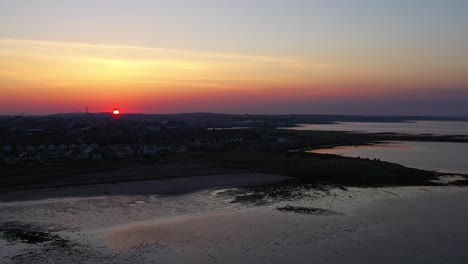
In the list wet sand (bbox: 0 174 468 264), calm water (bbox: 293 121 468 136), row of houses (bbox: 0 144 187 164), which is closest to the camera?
wet sand (bbox: 0 174 468 264)

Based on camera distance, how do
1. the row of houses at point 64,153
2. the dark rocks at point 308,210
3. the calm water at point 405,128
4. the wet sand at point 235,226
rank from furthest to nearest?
1. the calm water at point 405,128
2. the row of houses at point 64,153
3. the dark rocks at point 308,210
4. the wet sand at point 235,226

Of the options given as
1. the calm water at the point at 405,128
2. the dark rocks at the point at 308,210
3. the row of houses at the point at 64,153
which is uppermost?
the row of houses at the point at 64,153

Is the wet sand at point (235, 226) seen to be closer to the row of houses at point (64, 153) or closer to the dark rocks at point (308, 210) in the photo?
the dark rocks at point (308, 210)

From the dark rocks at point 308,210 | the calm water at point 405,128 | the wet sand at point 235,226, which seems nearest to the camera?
the wet sand at point 235,226

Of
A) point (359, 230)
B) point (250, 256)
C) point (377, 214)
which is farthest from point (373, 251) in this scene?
point (377, 214)

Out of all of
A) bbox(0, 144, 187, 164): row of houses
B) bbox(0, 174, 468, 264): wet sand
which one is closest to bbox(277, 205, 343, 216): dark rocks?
bbox(0, 174, 468, 264): wet sand

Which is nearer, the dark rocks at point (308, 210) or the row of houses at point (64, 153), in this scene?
the dark rocks at point (308, 210)

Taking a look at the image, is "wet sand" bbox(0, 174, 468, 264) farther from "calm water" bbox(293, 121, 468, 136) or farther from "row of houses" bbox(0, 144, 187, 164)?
"calm water" bbox(293, 121, 468, 136)

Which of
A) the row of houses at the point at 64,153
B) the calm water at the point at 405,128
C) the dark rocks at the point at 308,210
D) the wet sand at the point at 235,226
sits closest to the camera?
the wet sand at the point at 235,226

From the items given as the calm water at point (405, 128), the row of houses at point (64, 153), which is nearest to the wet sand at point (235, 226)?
the row of houses at point (64, 153)

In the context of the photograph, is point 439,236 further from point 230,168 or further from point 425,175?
point 230,168

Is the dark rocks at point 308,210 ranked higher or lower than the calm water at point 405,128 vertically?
higher

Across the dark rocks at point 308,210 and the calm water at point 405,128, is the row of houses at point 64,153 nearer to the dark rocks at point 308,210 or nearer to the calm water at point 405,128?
the dark rocks at point 308,210

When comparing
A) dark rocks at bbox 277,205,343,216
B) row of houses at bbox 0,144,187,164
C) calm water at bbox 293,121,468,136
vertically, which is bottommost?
calm water at bbox 293,121,468,136
